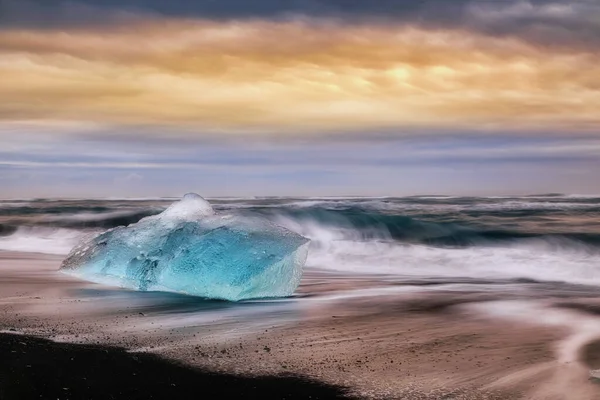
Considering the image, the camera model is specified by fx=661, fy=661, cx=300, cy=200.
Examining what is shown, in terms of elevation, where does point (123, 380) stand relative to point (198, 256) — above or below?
below

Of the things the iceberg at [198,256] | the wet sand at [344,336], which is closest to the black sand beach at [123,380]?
the wet sand at [344,336]

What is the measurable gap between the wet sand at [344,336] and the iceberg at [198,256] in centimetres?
21

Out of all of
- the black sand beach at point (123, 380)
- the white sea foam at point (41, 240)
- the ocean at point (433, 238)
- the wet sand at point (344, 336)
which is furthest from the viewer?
the white sea foam at point (41, 240)

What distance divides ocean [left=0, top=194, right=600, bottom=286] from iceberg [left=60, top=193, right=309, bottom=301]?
109 centimetres

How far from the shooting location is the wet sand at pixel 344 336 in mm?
4078

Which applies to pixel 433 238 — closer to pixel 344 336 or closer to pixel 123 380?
pixel 344 336

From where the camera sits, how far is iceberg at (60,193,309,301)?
7.04m

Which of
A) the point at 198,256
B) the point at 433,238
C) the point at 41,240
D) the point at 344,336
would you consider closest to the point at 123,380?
the point at 344,336

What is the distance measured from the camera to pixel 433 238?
15.2 meters

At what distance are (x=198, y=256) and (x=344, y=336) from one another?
2.48 m

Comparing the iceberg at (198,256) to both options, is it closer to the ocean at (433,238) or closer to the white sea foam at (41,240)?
the ocean at (433,238)

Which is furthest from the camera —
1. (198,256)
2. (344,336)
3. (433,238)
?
(433,238)

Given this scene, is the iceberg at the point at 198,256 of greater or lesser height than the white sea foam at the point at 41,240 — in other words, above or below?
above

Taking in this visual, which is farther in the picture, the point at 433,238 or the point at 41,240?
the point at 41,240
